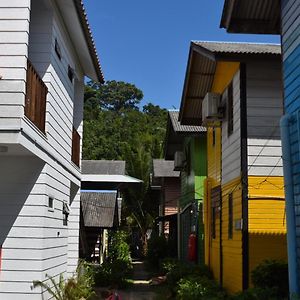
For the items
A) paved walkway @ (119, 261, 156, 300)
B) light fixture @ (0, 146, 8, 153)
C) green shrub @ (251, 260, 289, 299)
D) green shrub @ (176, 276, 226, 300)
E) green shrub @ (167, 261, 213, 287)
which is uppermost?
light fixture @ (0, 146, 8, 153)

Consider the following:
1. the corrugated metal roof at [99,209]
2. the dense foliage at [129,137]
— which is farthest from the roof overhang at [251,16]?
the dense foliage at [129,137]

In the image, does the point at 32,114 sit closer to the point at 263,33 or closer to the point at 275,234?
the point at 263,33

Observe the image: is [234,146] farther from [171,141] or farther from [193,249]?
[171,141]

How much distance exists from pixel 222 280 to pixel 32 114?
6.68 m

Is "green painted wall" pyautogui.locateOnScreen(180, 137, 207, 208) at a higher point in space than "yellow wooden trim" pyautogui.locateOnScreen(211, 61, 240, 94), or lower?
lower

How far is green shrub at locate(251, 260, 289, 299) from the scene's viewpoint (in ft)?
27.5

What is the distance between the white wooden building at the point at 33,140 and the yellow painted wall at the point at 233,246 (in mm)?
3768

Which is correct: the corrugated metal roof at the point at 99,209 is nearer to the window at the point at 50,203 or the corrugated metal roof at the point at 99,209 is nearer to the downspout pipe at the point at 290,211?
the window at the point at 50,203

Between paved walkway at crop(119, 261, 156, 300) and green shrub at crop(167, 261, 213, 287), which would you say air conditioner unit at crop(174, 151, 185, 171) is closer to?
paved walkway at crop(119, 261, 156, 300)

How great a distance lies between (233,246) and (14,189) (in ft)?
16.4

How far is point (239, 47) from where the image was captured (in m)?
12.0

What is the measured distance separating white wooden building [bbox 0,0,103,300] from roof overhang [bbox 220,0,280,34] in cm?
310

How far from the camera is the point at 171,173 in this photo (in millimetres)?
31109

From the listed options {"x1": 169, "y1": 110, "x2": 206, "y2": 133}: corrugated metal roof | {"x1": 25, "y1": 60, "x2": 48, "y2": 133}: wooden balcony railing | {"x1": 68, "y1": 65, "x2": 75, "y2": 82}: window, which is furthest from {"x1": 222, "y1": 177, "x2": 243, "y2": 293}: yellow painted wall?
{"x1": 169, "y1": 110, "x2": 206, "y2": 133}: corrugated metal roof
